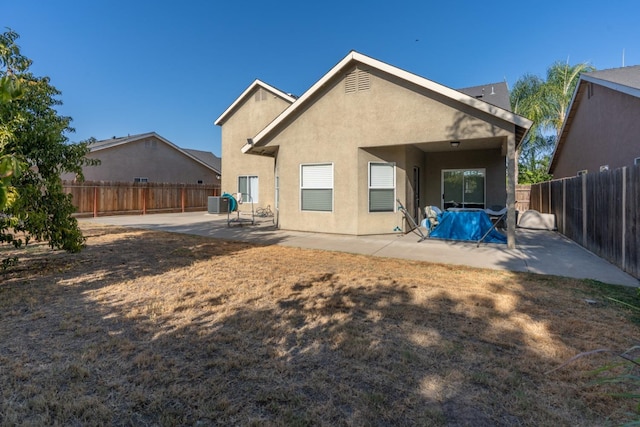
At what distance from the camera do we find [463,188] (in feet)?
43.6

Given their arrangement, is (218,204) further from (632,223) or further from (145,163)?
(632,223)

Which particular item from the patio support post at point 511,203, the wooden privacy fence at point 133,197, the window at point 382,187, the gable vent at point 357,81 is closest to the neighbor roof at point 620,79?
the patio support post at point 511,203

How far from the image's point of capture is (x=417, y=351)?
122 inches

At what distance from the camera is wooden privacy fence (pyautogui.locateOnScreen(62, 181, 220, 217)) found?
1811 cm

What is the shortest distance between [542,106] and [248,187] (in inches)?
907

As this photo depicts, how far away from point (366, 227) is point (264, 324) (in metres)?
7.27

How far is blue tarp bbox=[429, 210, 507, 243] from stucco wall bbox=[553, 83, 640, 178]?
15.2 ft

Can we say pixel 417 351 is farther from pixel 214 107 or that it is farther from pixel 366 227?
pixel 214 107

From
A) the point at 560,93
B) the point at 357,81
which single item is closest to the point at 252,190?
the point at 357,81

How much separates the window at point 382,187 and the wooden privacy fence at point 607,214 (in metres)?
5.08

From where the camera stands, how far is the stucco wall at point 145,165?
22.3 metres

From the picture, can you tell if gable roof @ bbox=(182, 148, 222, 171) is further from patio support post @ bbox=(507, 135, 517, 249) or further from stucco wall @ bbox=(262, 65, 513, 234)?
patio support post @ bbox=(507, 135, 517, 249)

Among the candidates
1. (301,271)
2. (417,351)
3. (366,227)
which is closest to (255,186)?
(366,227)

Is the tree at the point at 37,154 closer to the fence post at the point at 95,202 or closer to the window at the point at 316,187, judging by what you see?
the window at the point at 316,187
